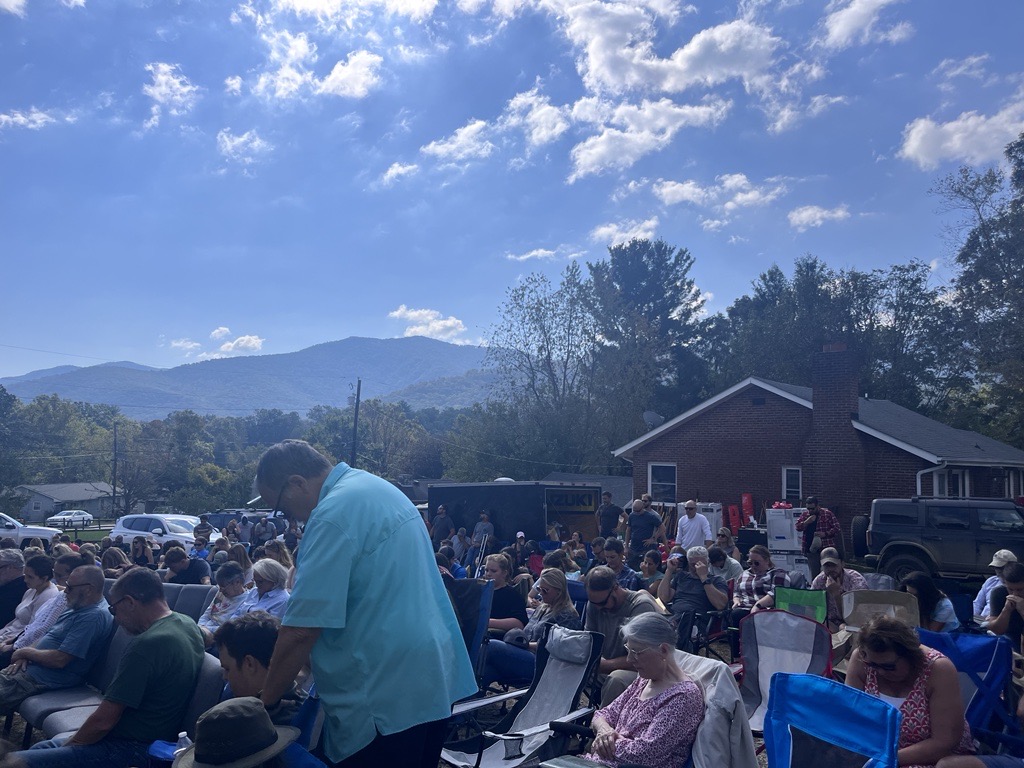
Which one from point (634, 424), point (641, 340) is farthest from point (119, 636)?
point (641, 340)

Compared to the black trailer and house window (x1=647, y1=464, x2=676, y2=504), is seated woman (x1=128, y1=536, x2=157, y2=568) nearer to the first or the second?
the black trailer

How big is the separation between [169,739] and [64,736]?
886 millimetres

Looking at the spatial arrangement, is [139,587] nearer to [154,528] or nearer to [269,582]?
[269,582]

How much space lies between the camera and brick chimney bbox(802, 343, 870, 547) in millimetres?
21062

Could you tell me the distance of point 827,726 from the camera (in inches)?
131

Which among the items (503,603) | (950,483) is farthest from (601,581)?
(950,483)

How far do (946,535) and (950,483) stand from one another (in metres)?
7.86

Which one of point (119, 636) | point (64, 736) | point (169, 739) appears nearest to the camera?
point (169, 739)

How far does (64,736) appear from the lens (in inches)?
165

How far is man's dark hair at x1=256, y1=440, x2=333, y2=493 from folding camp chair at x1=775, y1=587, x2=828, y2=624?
230 inches

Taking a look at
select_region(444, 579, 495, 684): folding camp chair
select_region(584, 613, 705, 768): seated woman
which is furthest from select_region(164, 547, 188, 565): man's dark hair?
select_region(584, 613, 705, 768): seated woman

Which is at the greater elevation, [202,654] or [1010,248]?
[1010,248]

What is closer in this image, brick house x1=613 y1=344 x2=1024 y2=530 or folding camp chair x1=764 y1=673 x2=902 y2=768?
folding camp chair x1=764 y1=673 x2=902 y2=768

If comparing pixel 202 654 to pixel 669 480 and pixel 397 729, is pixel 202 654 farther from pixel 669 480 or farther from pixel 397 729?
pixel 669 480
